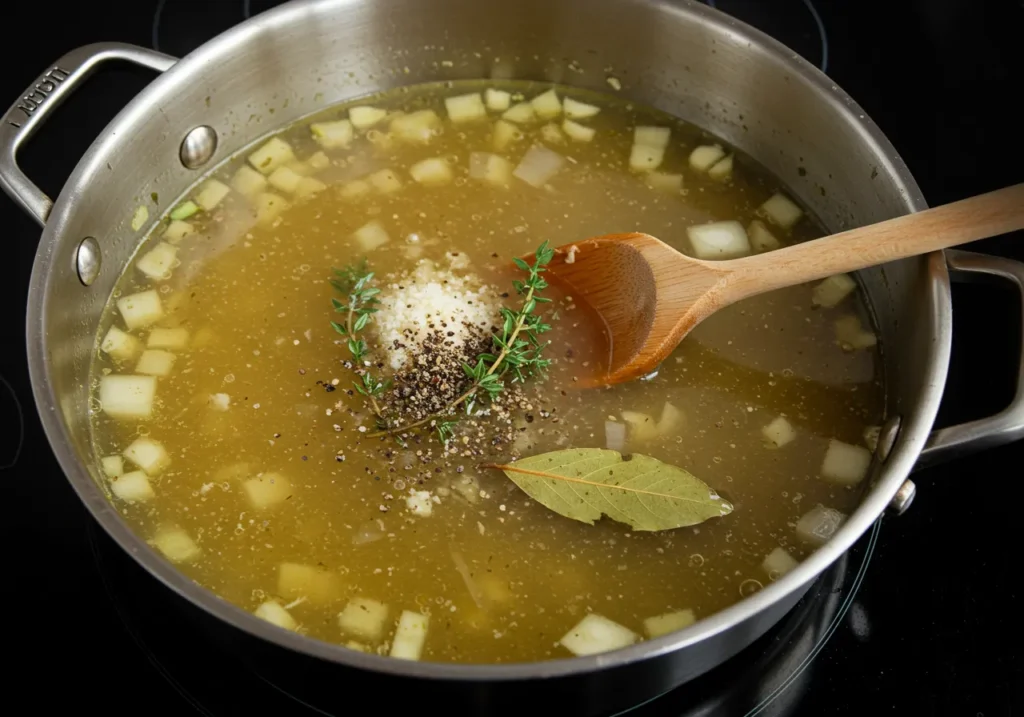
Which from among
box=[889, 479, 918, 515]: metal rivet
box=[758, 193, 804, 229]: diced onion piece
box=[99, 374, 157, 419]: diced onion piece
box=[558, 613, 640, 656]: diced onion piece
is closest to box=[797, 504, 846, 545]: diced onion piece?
box=[889, 479, 918, 515]: metal rivet

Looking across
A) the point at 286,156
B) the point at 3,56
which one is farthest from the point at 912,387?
the point at 3,56

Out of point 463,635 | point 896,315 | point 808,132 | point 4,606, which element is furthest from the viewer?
point 808,132

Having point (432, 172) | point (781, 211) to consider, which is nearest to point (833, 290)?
point (781, 211)

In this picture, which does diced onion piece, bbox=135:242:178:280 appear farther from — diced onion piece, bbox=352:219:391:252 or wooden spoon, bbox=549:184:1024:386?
wooden spoon, bbox=549:184:1024:386

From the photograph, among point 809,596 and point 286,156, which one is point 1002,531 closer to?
point 809,596

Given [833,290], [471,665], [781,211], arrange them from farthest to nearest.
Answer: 1. [781,211]
2. [833,290]
3. [471,665]

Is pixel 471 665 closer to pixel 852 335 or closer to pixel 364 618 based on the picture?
pixel 364 618

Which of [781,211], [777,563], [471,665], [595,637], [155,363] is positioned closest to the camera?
[471,665]
